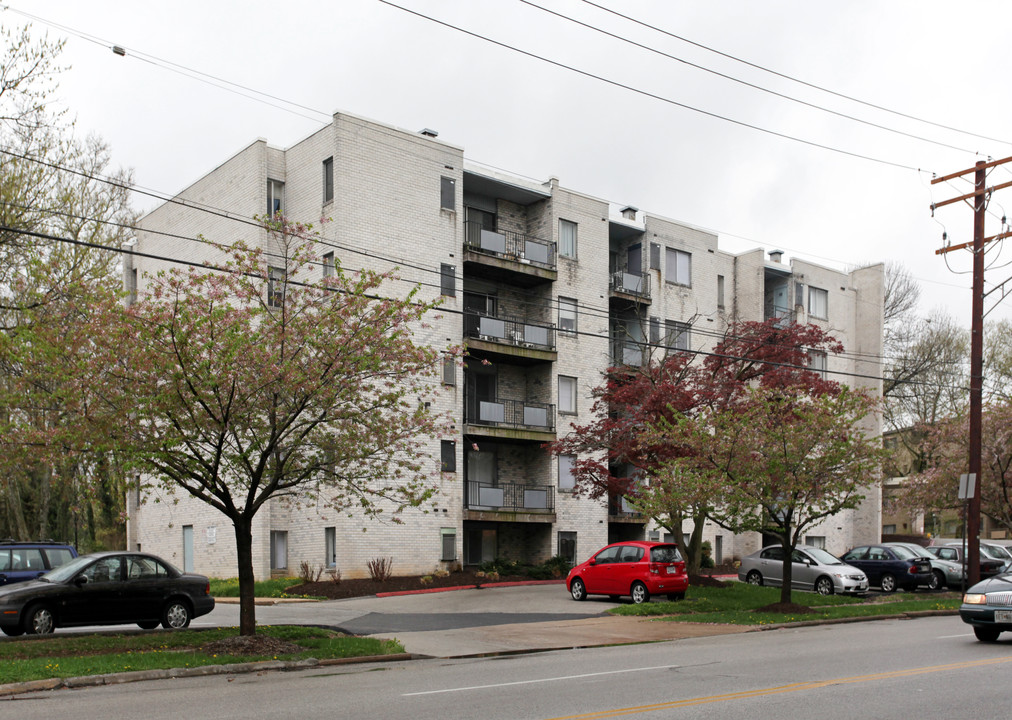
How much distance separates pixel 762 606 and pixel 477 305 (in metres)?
17.2

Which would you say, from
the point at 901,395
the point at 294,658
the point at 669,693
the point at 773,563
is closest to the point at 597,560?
the point at 773,563

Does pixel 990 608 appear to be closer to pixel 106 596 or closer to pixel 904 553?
pixel 106 596

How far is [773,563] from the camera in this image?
30.8m

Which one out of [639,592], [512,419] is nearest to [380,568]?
[512,419]

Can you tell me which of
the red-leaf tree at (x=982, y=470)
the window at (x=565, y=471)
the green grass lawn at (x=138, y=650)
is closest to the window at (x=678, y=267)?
the window at (x=565, y=471)

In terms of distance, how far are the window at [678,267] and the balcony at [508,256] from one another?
24.3 feet

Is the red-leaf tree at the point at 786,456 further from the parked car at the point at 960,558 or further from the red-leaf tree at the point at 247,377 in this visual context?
the parked car at the point at 960,558

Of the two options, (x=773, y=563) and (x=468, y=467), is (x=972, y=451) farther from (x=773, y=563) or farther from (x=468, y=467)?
(x=468, y=467)

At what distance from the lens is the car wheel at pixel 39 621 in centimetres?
1723

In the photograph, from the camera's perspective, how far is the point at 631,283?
4225cm

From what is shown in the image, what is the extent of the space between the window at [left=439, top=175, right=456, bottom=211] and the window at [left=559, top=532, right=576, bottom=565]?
12983 mm

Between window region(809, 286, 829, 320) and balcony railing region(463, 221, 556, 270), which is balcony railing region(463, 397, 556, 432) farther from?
window region(809, 286, 829, 320)

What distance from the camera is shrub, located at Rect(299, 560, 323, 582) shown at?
3105cm

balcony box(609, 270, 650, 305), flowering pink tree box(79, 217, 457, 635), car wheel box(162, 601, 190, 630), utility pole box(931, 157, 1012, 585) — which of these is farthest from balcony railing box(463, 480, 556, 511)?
flowering pink tree box(79, 217, 457, 635)
